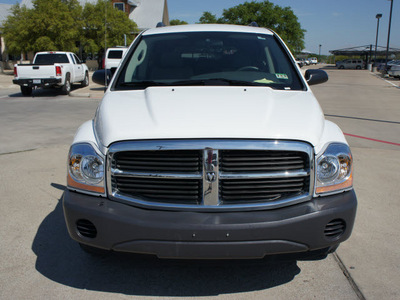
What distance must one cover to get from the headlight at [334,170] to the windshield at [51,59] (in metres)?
17.6

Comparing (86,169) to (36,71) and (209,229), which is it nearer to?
(209,229)

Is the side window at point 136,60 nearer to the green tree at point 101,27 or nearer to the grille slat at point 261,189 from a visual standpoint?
the grille slat at point 261,189

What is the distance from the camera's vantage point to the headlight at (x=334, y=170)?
270 cm

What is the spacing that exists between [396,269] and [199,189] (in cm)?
177

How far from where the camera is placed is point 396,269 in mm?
3195

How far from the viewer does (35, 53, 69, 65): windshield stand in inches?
722

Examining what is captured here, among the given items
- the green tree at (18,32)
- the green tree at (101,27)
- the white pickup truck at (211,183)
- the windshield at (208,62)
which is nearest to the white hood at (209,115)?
the white pickup truck at (211,183)

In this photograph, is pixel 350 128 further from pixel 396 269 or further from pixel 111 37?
pixel 111 37

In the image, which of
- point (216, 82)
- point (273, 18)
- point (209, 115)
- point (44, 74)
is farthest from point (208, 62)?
point (273, 18)

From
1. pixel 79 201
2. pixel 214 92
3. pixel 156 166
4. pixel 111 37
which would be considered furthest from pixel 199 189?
pixel 111 37

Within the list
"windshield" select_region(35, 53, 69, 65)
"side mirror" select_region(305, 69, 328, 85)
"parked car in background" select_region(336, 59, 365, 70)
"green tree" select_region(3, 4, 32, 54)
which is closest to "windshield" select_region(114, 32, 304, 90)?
"side mirror" select_region(305, 69, 328, 85)

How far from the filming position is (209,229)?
245 centimetres

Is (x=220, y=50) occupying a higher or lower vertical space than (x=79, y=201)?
higher

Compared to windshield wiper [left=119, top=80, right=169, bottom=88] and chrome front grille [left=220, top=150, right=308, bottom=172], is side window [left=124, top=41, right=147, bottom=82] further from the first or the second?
chrome front grille [left=220, top=150, right=308, bottom=172]
